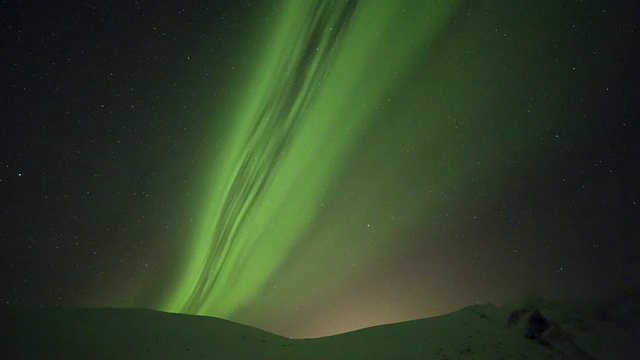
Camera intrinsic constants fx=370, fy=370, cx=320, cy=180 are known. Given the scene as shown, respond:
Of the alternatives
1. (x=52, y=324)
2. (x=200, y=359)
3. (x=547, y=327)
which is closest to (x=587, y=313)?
(x=547, y=327)

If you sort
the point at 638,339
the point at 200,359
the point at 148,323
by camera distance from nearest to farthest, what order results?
1. the point at 200,359
2. the point at 148,323
3. the point at 638,339

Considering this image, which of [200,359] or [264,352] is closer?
[200,359]

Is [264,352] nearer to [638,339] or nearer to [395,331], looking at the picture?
[395,331]

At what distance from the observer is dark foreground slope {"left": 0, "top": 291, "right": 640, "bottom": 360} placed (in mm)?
8812

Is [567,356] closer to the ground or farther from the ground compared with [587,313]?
closer to the ground

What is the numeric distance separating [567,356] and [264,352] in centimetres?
1139

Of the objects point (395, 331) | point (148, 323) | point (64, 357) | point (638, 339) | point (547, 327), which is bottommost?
point (638, 339)

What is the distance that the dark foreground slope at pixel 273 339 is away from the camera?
8812 mm

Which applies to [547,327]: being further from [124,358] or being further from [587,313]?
[124,358]

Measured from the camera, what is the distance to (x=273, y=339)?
432 inches

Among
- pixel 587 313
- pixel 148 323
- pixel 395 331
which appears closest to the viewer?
pixel 148 323

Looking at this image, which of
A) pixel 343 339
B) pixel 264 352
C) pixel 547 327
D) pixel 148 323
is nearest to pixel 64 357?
pixel 148 323

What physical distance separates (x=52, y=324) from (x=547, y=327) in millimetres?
16659

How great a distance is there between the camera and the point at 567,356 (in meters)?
13.6
